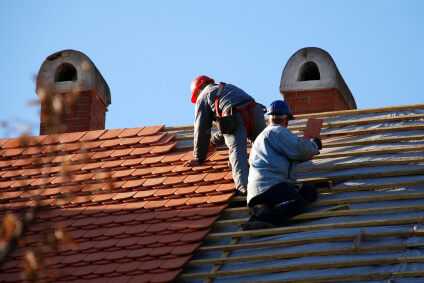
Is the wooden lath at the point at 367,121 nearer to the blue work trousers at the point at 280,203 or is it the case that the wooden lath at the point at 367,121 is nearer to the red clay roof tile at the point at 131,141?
the blue work trousers at the point at 280,203

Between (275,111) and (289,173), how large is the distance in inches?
22.2

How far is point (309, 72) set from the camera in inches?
381

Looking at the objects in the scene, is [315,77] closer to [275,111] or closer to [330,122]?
[330,122]

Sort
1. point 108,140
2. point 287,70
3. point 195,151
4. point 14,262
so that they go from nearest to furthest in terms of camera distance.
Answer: point 14,262
point 195,151
point 108,140
point 287,70

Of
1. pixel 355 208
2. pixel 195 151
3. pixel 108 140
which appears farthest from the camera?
pixel 108 140

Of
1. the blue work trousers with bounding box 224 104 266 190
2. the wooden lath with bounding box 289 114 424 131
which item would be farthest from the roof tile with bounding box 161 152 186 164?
the wooden lath with bounding box 289 114 424 131

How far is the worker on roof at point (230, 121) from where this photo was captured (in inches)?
282

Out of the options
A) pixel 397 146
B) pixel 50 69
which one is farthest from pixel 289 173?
pixel 50 69

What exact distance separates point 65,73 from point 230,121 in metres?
3.75

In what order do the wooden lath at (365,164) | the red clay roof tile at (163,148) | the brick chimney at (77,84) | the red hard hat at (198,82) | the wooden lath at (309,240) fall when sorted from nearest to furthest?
the wooden lath at (309,240)
the wooden lath at (365,164)
the red hard hat at (198,82)
the red clay roof tile at (163,148)
the brick chimney at (77,84)

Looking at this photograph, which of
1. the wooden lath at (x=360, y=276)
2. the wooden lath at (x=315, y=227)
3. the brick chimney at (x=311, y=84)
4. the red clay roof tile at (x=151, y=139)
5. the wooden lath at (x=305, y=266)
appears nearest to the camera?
the wooden lath at (x=360, y=276)

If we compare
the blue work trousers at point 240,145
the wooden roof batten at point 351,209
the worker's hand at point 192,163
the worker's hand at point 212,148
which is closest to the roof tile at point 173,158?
the worker's hand at point 192,163

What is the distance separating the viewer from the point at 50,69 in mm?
10086

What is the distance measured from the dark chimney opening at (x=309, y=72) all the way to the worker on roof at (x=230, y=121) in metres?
2.11
